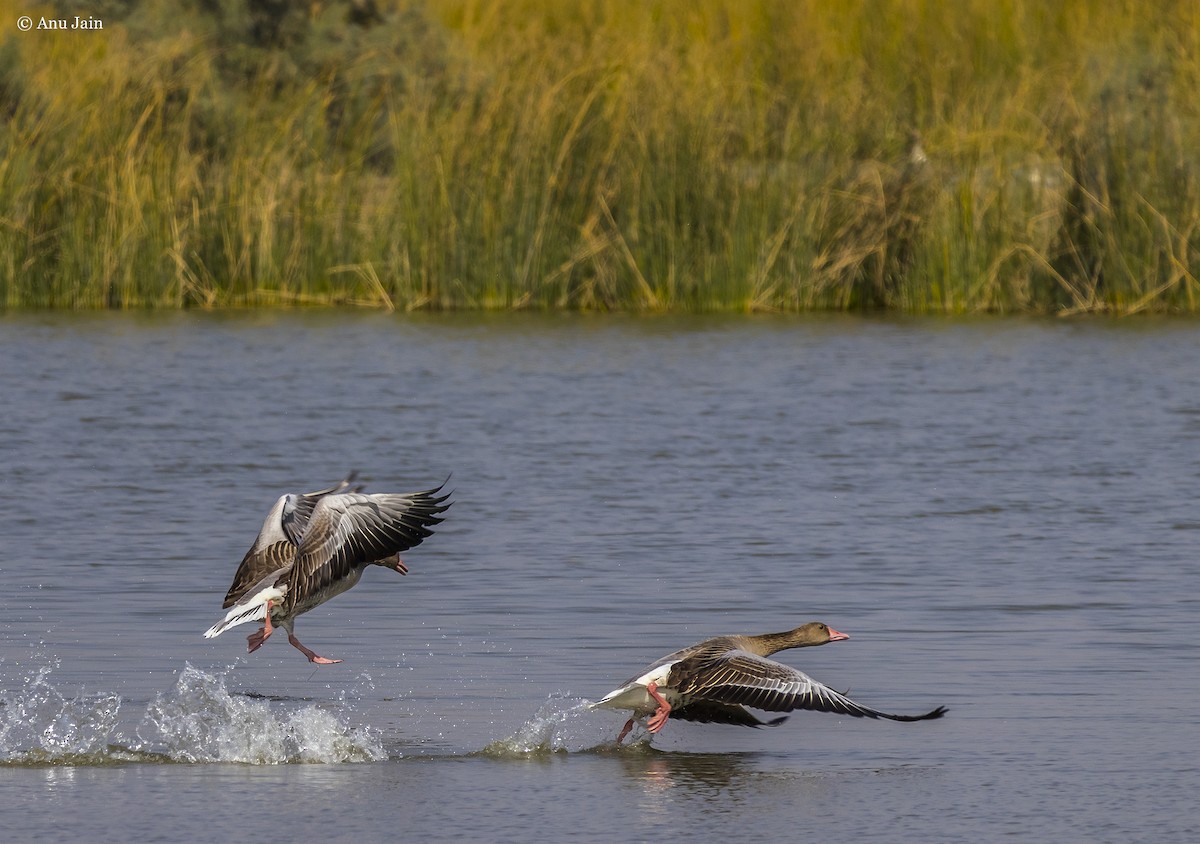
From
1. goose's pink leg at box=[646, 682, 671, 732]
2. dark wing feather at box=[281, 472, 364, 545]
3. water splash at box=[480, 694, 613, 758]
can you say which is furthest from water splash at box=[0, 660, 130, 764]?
goose's pink leg at box=[646, 682, 671, 732]

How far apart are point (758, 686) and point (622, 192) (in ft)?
42.0

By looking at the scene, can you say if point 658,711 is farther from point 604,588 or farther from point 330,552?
point 604,588

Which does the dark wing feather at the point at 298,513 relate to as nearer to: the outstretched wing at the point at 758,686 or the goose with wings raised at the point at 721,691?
the goose with wings raised at the point at 721,691

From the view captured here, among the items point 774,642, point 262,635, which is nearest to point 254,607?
point 262,635

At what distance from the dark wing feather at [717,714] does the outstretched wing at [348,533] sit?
1209 millimetres

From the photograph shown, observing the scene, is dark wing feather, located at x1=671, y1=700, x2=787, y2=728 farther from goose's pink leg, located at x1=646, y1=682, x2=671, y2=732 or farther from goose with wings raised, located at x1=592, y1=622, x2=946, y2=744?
goose's pink leg, located at x1=646, y1=682, x2=671, y2=732

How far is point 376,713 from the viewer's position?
23.7 feet

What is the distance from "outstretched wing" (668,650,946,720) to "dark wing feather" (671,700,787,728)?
0.66ft

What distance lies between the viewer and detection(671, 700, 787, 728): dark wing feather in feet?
23.2

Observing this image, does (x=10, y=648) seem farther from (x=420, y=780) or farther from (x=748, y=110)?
(x=748, y=110)

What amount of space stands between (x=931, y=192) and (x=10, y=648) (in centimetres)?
1257

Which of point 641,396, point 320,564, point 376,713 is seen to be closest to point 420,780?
point 376,713

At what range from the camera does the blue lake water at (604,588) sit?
622 cm

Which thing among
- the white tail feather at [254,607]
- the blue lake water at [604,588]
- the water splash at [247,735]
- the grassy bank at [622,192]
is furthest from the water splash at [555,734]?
the grassy bank at [622,192]
